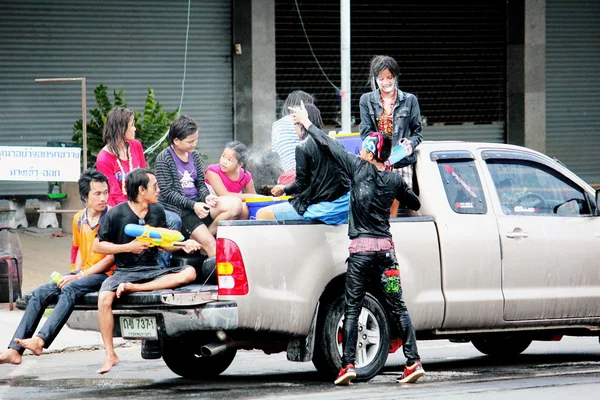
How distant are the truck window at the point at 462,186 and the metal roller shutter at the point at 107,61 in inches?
450

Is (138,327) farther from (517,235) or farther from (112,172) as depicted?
(517,235)

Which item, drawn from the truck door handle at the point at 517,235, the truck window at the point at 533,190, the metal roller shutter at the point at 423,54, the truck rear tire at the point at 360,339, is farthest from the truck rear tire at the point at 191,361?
the metal roller shutter at the point at 423,54

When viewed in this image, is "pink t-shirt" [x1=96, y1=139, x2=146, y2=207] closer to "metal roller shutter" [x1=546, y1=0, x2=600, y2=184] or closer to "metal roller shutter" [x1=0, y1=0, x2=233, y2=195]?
"metal roller shutter" [x1=0, y1=0, x2=233, y2=195]

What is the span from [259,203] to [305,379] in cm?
144


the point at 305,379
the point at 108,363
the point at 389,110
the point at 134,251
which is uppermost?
the point at 389,110

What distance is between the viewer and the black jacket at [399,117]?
374 inches

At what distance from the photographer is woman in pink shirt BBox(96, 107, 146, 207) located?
1015 centimetres

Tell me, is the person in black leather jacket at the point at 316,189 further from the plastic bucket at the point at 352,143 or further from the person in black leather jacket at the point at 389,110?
the plastic bucket at the point at 352,143

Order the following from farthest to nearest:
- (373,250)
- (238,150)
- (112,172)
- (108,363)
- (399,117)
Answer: (112,172), (238,150), (399,117), (108,363), (373,250)

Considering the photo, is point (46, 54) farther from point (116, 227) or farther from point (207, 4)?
point (116, 227)

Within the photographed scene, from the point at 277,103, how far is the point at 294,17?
1.61 meters

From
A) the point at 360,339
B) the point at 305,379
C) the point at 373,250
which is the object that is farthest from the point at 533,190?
the point at 305,379

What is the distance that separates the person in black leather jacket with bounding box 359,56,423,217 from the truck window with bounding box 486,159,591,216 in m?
0.70

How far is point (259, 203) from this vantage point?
9453mm
